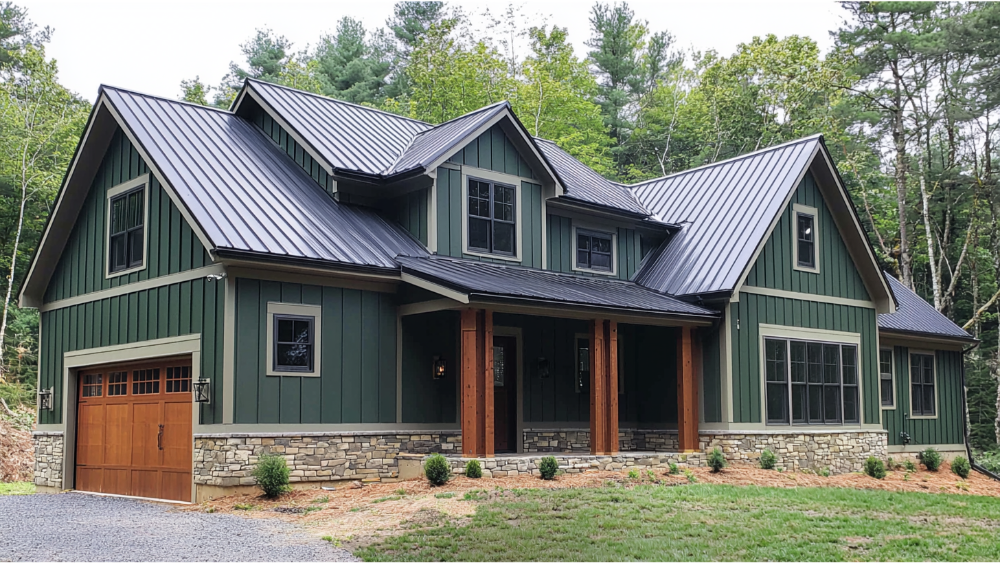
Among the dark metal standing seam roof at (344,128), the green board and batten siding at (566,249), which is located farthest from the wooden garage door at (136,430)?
the green board and batten siding at (566,249)

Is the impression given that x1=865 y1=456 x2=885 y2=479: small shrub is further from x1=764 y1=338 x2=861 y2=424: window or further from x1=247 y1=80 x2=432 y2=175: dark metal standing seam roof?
x1=247 y1=80 x2=432 y2=175: dark metal standing seam roof

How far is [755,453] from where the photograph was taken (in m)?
18.3

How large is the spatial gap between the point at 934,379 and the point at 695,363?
8.93 m

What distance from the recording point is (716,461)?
651 inches

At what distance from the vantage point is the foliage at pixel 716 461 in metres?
16.5

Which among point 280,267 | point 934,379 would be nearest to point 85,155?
point 280,267

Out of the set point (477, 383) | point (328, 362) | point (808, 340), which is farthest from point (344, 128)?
point (808, 340)

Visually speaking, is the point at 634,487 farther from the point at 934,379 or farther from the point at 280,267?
the point at 934,379

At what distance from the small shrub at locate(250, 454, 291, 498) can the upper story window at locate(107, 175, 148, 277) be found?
4538 millimetres

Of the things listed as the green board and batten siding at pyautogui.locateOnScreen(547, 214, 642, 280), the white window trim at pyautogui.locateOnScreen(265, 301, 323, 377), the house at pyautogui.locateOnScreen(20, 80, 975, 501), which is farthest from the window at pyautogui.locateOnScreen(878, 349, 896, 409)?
the white window trim at pyautogui.locateOnScreen(265, 301, 323, 377)

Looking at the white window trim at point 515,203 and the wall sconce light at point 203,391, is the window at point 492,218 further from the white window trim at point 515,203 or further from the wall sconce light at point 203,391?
the wall sconce light at point 203,391

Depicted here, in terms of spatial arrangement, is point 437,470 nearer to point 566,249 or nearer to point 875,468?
point 566,249

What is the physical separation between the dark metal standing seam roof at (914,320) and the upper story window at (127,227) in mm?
15638

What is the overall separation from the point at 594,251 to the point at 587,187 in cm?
161
